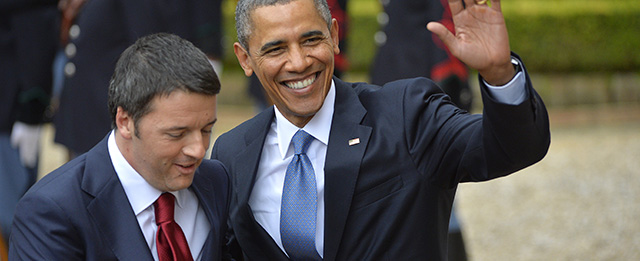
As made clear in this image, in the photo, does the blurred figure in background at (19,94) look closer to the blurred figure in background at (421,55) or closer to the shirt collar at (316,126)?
the blurred figure in background at (421,55)

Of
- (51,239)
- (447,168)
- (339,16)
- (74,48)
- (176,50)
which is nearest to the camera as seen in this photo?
(51,239)

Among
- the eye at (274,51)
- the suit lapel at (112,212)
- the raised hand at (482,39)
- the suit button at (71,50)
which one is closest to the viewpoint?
the raised hand at (482,39)

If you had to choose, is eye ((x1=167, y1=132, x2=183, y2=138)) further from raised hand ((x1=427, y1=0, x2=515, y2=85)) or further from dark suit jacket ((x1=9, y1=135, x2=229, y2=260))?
raised hand ((x1=427, y1=0, x2=515, y2=85))

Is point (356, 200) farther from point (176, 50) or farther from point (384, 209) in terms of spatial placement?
point (176, 50)

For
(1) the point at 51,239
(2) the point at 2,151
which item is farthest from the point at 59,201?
(2) the point at 2,151

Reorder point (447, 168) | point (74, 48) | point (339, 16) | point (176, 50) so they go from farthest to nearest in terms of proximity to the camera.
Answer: point (339, 16) < point (74, 48) < point (447, 168) < point (176, 50)

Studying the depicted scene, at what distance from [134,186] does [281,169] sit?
0.49 metres

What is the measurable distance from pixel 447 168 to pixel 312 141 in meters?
0.42

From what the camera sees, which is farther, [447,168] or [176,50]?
[447,168]

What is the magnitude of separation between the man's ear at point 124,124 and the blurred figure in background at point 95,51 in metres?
2.10

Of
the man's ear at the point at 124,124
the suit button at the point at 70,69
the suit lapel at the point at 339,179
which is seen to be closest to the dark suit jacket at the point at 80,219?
the man's ear at the point at 124,124

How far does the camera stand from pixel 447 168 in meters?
2.35

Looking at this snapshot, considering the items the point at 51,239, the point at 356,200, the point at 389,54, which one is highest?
the point at 51,239

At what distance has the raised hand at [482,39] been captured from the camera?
2.06 metres
